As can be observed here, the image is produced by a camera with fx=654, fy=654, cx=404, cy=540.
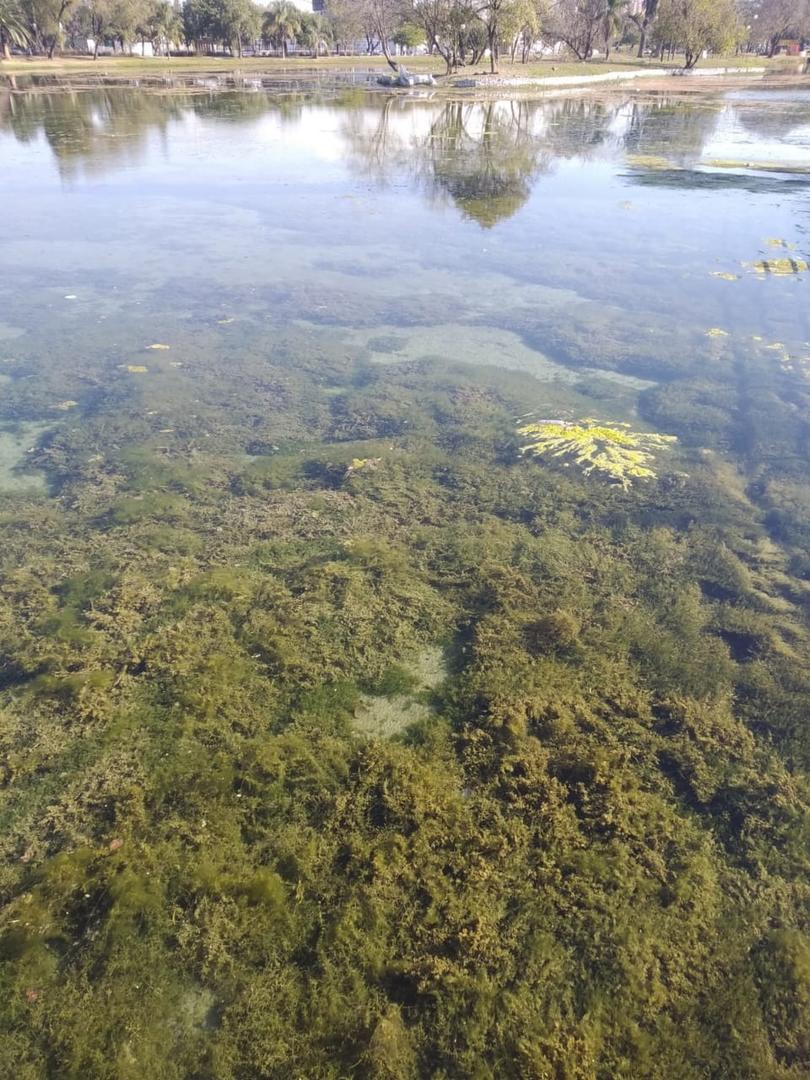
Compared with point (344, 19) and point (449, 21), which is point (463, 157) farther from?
point (344, 19)

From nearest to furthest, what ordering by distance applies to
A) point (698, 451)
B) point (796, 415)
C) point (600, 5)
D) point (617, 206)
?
1. point (698, 451)
2. point (796, 415)
3. point (617, 206)
4. point (600, 5)

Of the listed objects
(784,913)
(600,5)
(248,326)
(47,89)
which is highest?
(600,5)

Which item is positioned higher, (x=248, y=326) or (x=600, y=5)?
(x=600, y=5)

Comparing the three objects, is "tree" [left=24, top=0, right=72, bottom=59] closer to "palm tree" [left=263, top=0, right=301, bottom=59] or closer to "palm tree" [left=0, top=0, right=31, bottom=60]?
"palm tree" [left=0, top=0, right=31, bottom=60]

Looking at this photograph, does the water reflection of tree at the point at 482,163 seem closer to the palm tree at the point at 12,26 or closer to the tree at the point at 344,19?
the palm tree at the point at 12,26

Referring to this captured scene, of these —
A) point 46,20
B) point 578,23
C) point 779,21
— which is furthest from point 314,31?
point 779,21

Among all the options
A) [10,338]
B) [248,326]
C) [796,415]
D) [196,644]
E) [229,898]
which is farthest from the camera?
[248,326]

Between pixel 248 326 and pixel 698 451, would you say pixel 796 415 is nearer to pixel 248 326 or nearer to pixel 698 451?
pixel 698 451

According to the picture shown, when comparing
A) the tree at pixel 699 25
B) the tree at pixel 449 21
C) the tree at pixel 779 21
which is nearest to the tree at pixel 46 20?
the tree at pixel 449 21

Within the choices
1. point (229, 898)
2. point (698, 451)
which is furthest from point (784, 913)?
point (698, 451)
